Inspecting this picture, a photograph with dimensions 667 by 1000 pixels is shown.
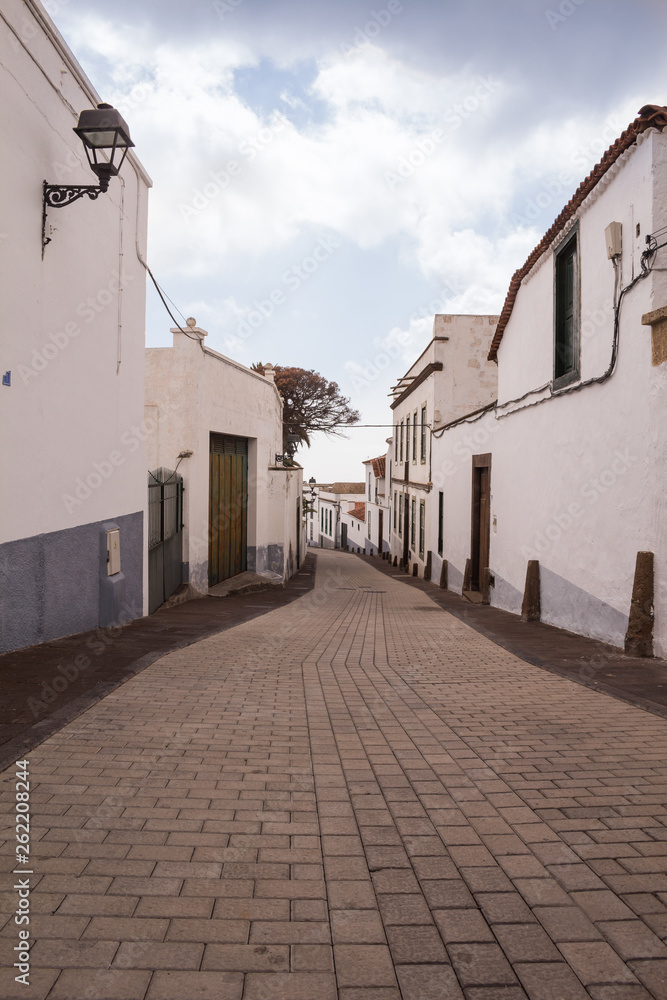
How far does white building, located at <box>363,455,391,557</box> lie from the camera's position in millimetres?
35125

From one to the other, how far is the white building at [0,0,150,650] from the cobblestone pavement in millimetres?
1864

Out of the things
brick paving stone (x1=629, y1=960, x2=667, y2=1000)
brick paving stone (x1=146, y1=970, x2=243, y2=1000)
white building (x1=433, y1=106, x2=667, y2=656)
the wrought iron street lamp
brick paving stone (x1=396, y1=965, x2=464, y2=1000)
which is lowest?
brick paving stone (x1=396, y1=965, x2=464, y2=1000)

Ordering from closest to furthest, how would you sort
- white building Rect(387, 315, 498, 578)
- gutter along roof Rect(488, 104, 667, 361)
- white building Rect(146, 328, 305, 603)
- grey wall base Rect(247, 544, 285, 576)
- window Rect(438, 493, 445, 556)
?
gutter along roof Rect(488, 104, 667, 361), white building Rect(146, 328, 305, 603), grey wall base Rect(247, 544, 285, 576), window Rect(438, 493, 445, 556), white building Rect(387, 315, 498, 578)

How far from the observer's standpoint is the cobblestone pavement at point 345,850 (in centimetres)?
210

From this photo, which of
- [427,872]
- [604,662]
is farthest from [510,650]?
[427,872]

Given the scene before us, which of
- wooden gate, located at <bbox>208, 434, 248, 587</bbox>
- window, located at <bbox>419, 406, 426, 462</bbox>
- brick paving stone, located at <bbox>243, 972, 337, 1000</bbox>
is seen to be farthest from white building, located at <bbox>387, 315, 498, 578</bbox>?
brick paving stone, located at <bbox>243, 972, 337, 1000</bbox>

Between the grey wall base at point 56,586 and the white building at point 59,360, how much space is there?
17 millimetres

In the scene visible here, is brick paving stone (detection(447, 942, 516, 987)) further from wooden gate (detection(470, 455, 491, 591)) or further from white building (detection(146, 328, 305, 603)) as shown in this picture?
wooden gate (detection(470, 455, 491, 591))

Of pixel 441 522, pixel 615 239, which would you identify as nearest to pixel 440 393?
pixel 441 522

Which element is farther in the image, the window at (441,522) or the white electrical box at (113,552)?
the window at (441,522)

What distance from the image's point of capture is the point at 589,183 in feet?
26.7

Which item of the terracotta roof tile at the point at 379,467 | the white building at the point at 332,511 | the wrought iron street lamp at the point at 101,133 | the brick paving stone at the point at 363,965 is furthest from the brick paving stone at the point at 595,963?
the white building at the point at 332,511

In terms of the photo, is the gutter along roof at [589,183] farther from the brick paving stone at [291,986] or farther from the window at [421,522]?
the window at [421,522]

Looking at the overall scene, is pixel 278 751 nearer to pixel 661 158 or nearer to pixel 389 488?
pixel 661 158
